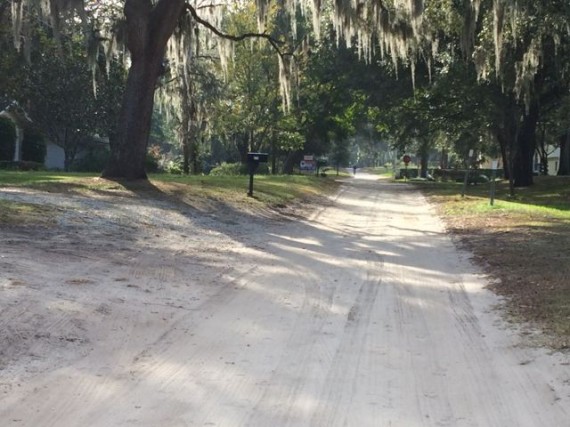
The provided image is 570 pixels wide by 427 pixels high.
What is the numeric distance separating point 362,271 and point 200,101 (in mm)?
23702

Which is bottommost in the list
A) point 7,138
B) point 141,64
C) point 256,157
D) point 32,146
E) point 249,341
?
point 249,341

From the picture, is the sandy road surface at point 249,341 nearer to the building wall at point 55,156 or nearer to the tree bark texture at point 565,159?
the building wall at point 55,156

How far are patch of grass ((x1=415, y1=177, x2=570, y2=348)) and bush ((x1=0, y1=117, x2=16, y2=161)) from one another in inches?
912

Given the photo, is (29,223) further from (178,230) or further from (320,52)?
(320,52)

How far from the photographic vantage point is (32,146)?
37031 millimetres

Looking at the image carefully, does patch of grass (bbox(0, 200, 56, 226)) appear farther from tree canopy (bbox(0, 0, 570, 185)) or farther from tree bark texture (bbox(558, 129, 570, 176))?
tree bark texture (bbox(558, 129, 570, 176))

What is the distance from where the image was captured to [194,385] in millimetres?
4469

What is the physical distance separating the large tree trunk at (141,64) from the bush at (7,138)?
64.8 ft

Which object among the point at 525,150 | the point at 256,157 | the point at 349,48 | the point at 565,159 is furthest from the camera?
the point at 565,159

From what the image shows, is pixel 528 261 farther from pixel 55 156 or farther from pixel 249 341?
pixel 55 156

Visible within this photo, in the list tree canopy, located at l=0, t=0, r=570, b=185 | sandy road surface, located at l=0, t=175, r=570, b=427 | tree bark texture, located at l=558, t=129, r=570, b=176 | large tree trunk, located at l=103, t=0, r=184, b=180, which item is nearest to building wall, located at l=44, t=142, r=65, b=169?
tree canopy, located at l=0, t=0, r=570, b=185

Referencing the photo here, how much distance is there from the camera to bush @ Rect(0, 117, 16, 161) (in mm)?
33406

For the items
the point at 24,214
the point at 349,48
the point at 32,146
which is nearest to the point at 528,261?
the point at 24,214

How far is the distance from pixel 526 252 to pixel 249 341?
6324 mm
